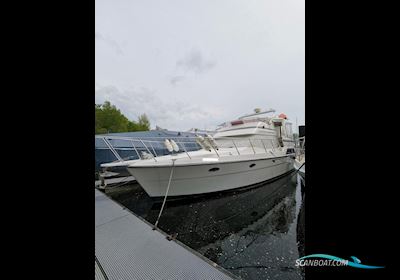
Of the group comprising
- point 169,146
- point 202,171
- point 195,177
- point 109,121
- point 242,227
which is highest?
point 109,121

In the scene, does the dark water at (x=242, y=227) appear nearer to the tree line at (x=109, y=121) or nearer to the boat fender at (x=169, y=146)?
the boat fender at (x=169, y=146)

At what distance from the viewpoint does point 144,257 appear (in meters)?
1.86

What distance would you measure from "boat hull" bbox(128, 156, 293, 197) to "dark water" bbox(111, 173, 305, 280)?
1.16 feet

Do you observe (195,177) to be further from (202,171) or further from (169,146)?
(169,146)

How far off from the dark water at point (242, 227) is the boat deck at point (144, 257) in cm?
82

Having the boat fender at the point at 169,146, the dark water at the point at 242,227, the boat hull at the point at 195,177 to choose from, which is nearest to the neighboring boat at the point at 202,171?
the boat hull at the point at 195,177

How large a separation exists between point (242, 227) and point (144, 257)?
7.70 ft

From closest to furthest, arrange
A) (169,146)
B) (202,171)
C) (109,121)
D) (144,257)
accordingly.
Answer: (144,257) → (202,171) → (169,146) → (109,121)

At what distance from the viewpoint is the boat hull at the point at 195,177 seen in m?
4.47

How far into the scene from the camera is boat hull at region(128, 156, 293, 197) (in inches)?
176

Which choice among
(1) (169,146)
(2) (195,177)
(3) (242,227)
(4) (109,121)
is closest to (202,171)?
(2) (195,177)

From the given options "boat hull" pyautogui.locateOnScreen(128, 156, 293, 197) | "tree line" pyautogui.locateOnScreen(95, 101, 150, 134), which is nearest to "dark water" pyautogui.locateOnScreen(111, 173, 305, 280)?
"boat hull" pyautogui.locateOnScreen(128, 156, 293, 197)
